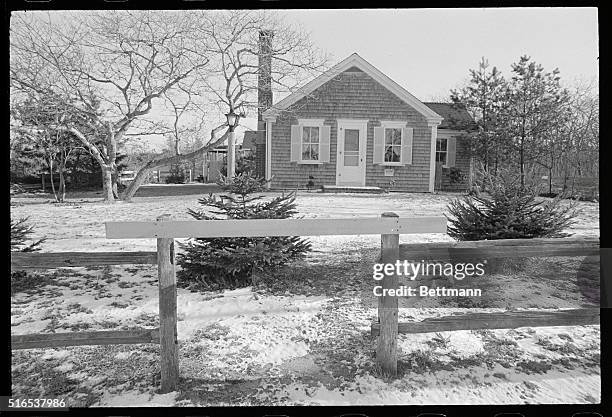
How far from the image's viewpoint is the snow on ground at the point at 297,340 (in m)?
1.72

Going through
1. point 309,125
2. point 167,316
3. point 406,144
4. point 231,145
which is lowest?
point 167,316

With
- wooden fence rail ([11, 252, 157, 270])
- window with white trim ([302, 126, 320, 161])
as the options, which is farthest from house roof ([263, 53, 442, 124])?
wooden fence rail ([11, 252, 157, 270])

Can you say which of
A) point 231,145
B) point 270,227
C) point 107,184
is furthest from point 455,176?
point 107,184

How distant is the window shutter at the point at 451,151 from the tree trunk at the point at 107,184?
81.0 inches

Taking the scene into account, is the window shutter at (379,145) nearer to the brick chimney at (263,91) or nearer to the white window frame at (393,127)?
the white window frame at (393,127)

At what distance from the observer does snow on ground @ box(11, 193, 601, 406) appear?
1.72 m

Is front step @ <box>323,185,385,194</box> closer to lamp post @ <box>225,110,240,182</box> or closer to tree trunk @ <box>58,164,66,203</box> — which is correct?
lamp post @ <box>225,110,240,182</box>

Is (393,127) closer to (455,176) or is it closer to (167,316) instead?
(455,176)

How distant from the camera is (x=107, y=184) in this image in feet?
5.83

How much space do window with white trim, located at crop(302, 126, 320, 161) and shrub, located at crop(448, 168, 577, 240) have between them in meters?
1.10

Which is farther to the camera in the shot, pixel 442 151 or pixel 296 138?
pixel 296 138

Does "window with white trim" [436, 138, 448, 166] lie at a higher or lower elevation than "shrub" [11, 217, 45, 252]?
higher

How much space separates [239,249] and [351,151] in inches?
50.6

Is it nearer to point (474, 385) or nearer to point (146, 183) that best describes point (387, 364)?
point (474, 385)
